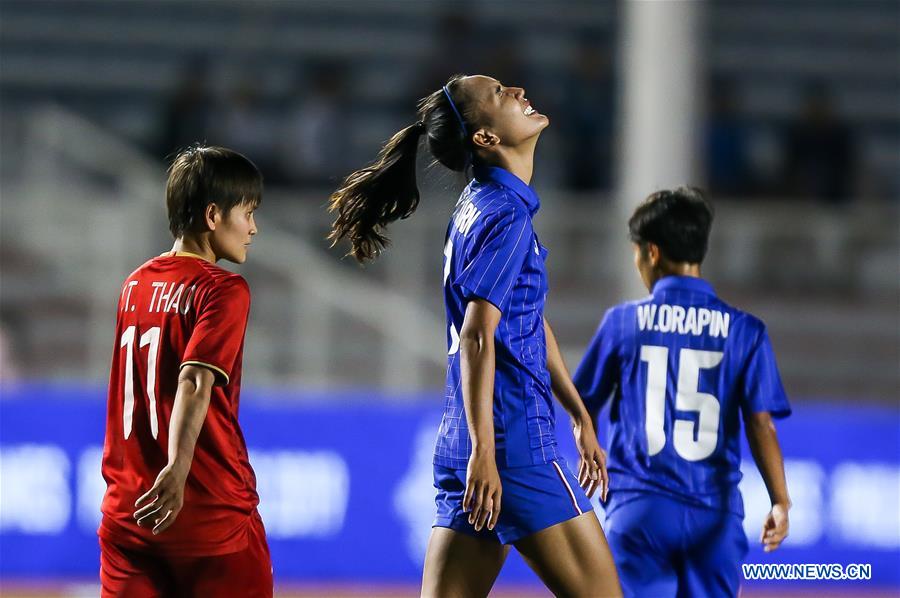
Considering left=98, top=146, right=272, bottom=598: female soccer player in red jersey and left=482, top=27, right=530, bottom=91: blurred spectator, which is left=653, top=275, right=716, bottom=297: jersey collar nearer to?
left=98, top=146, right=272, bottom=598: female soccer player in red jersey

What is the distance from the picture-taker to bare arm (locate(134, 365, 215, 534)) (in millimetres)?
3082

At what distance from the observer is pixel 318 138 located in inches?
422

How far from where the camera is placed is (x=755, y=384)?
3.84 m

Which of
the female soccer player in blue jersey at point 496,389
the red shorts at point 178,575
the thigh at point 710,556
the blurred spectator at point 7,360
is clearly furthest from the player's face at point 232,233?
the blurred spectator at point 7,360

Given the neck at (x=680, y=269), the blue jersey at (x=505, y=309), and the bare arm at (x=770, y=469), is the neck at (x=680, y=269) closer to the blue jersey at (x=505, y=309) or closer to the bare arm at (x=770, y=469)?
the bare arm at (x=770, y=469)


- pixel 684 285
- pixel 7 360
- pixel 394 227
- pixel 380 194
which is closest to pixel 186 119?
pixel 394 227

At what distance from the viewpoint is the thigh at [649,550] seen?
3.75 meters

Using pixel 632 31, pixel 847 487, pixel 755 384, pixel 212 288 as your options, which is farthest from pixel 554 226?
pixel 212 288

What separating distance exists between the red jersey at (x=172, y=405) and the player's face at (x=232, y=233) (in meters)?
0.09

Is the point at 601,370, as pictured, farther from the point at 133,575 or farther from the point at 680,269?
the point at 133,575

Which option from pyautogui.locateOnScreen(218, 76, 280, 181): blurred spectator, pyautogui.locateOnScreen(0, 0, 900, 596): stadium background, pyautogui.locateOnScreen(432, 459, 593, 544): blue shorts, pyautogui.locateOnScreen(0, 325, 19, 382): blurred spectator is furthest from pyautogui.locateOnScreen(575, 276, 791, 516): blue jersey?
pyautogui.locateOnScreen(218, 76, 280, 181): blurred spectator

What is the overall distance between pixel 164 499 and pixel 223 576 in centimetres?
27

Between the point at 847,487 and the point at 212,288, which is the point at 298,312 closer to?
the point at 847,487

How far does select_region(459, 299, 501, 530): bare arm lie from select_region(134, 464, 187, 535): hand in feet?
2.21
